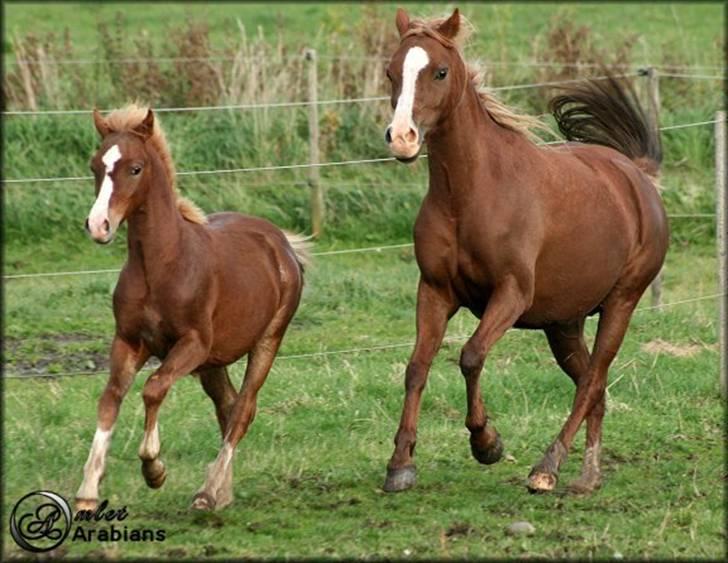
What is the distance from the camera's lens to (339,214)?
13.4 metres

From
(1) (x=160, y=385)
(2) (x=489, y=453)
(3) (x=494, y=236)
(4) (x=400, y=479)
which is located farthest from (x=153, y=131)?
(2) (x=489, y=453)

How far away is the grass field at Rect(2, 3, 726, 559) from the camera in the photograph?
642 centimetres

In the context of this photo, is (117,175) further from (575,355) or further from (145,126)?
(575,355)

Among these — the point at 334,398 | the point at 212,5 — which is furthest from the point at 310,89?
the point at 212,5

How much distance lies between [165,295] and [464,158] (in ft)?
5.01

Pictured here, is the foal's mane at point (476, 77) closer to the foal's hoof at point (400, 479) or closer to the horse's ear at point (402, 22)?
the horse's ear at point (402, 22)

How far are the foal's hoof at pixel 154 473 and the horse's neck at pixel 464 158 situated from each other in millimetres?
1780

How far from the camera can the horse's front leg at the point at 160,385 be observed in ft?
20.9

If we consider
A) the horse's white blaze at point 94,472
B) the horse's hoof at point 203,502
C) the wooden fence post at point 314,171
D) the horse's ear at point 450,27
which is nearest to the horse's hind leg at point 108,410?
the horse's white blaze at point 94,472

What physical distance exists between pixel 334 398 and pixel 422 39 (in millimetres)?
2669

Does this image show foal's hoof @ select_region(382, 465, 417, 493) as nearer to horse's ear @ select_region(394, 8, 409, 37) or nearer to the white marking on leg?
the white marking on leg

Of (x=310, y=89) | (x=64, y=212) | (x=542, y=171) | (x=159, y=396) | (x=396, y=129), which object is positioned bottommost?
(x=64, y=212)

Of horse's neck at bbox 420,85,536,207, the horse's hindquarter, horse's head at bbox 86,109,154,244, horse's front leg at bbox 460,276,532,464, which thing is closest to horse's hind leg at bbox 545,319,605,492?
the horse's hindquarter

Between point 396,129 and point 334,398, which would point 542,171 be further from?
point 334,398
